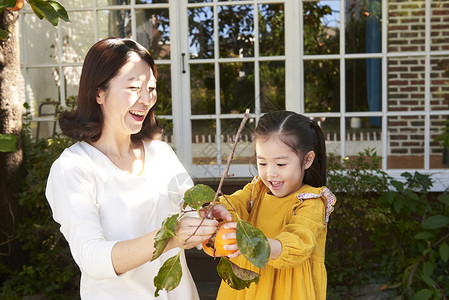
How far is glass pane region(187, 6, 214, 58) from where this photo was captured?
4.16 metres

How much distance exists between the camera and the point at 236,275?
125cm

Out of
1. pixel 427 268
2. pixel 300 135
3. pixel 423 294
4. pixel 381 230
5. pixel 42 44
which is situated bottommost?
pixel 423 294

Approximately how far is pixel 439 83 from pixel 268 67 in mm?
1378

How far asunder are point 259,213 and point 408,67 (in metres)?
2.89

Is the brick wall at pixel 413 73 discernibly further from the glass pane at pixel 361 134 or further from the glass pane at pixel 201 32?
the glass pane at pixel 201 32

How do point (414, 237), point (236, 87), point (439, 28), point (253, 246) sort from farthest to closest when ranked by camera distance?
point (236, 87) → point (439, 28) → point (414, 237) → point (253, 246)

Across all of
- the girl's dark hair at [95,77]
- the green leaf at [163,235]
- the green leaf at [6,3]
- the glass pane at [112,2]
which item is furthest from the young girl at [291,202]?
the glass pane at [112,2]

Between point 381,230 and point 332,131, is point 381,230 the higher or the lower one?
the lower one

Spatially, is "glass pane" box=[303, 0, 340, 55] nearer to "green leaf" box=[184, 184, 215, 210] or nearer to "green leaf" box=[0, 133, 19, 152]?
"green leaf" box=[0, 133, 19, 152]

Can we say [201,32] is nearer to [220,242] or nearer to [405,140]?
[405,140]

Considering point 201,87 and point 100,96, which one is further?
point 201,87

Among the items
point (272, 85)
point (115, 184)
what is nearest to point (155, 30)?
point (272, 85)

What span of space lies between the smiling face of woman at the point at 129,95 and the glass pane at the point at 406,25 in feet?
10.3

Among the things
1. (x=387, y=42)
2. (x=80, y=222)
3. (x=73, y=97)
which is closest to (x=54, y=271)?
(x=73, y=97)
